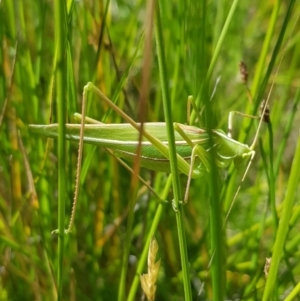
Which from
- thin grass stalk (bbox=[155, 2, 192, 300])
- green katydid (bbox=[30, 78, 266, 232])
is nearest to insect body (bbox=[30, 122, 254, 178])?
green katydid (bbox=[30, 78, 266, 232])

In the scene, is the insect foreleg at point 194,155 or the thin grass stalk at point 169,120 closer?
the thin grass stalk at point 169,120

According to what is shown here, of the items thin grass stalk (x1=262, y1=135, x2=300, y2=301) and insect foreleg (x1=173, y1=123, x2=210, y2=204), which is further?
insect foreleg (x1=173, y1=123, x2=210, y2=204)

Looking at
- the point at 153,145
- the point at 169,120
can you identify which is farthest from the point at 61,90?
the point at 153,145

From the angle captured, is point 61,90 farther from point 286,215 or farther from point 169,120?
point 286,215

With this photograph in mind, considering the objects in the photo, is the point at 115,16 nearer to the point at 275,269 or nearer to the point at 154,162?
the point at 154,162

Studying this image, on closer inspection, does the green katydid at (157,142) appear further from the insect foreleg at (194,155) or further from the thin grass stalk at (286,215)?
the thin grass stalk at (286,215)

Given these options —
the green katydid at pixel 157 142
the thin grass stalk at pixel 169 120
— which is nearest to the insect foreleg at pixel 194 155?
the green katydid at pixel 157 142

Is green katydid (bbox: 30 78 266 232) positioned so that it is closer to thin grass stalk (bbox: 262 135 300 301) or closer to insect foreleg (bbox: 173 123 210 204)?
insect foreleg (bbox: 173 123 210 204)

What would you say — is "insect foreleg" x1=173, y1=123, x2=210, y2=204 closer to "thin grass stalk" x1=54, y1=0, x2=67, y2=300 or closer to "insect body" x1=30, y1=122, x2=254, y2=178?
"insect body" x1=30, y1=122, x2=254, y2=178

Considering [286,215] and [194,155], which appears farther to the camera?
[194,155]

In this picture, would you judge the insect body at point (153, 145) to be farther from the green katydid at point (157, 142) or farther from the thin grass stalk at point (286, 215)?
the thin grass stalk at point (286, 215)

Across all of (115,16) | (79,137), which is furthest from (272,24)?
(115,16)
